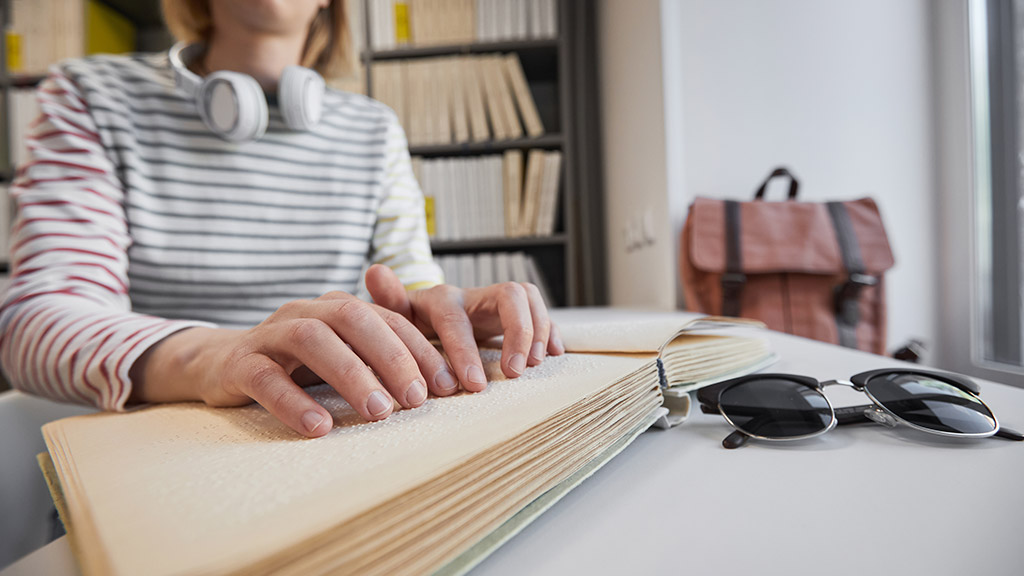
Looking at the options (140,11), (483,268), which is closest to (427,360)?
(483,268)

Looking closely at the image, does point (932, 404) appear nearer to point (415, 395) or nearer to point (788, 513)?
point (788, 513)

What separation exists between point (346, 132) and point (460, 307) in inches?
28.3

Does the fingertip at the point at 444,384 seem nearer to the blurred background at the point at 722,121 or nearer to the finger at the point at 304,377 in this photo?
the finger at the point at 304,377

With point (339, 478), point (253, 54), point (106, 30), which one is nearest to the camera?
point (339, 478)

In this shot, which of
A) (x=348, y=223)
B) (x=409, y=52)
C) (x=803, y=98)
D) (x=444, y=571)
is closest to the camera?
(x=444, y=571)

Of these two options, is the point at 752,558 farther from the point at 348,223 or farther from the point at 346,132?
the point at 346,132

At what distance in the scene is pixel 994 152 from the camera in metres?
1.21

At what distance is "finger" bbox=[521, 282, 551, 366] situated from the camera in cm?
43

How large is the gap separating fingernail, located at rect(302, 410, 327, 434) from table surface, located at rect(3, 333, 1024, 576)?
113 millimetres

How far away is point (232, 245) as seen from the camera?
87 centimetres

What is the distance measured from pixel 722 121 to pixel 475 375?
133cm

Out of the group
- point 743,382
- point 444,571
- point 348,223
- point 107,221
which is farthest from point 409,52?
point 444,571

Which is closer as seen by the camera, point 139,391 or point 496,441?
point 496,441

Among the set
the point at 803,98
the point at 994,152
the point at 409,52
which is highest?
the point at 409,52
